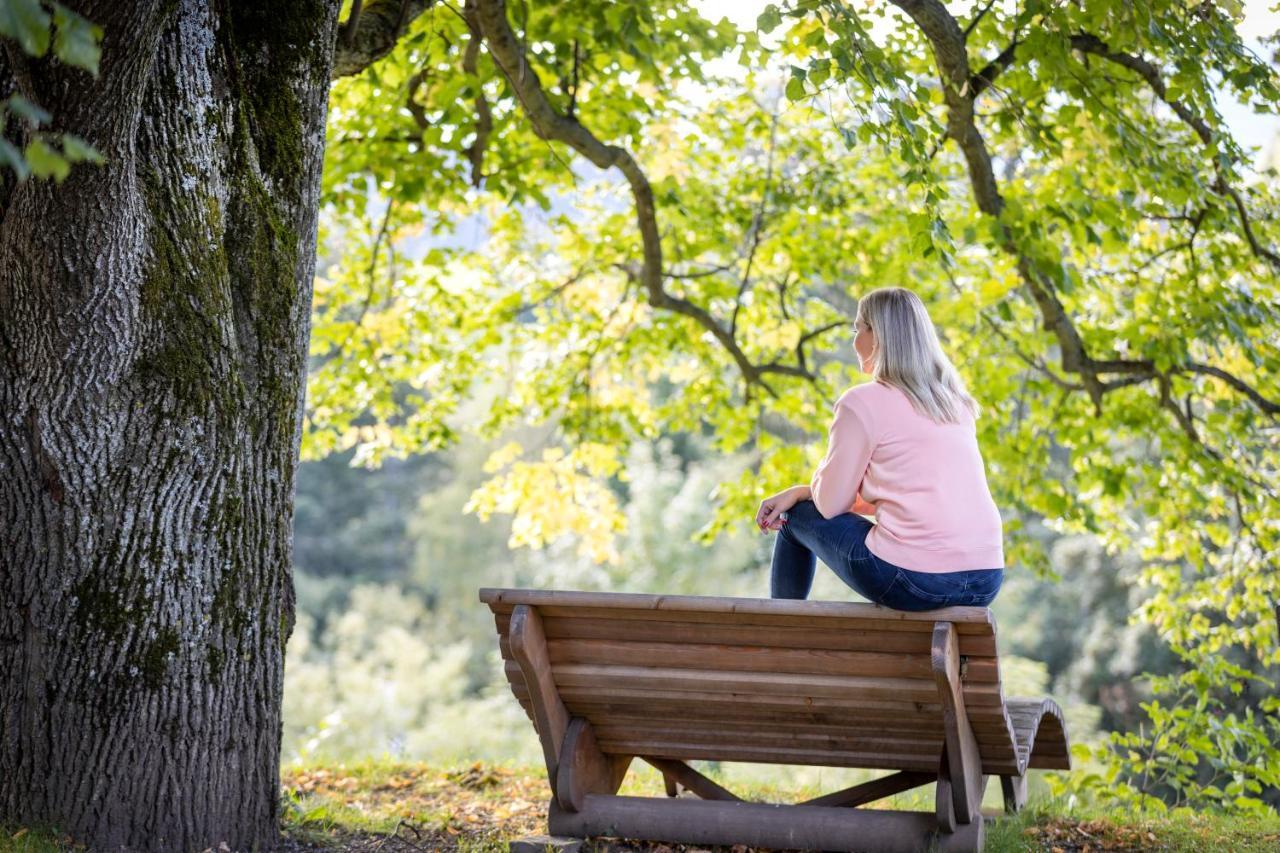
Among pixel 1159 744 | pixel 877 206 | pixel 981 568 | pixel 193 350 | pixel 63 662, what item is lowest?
pixel 1159 744

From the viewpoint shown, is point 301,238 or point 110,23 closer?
point 110,23

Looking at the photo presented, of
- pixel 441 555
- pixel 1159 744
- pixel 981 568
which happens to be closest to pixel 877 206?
pixel 1159 744

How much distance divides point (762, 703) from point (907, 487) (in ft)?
2.70

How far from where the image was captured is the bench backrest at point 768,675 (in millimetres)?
3539

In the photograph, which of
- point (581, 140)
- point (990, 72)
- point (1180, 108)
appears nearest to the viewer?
point (990, 72)

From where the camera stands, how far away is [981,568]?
3.72 meters

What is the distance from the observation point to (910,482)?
3.71 meters

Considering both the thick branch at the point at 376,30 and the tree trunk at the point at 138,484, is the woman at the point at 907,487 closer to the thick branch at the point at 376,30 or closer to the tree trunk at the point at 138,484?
the tree trunk at the point at 138,484

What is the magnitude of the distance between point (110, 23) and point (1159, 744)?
609 centimetres

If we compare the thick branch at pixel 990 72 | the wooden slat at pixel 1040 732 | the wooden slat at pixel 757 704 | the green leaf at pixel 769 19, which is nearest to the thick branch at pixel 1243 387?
the thick branch at pixel 990 72

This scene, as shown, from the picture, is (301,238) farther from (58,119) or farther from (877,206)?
(877,206)

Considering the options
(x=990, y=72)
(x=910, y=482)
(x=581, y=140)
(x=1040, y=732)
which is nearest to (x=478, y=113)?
(x=581, y=140)

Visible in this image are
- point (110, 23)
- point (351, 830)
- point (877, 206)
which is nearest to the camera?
point (110, 23)

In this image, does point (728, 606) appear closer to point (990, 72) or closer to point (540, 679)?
point (540, 679)
